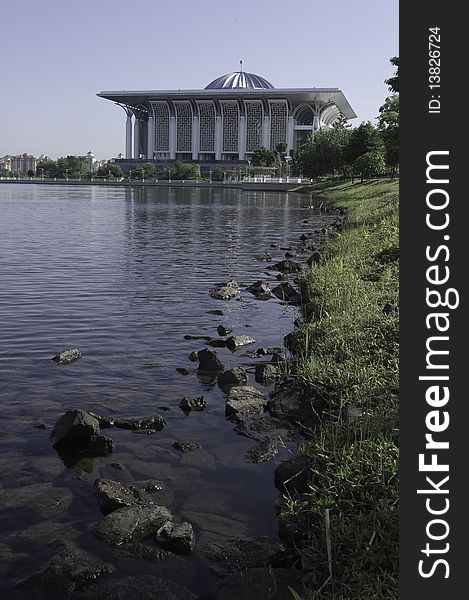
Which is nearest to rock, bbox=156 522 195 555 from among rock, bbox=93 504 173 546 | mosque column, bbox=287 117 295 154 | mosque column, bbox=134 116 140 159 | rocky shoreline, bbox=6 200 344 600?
rocky shoreline, bbox=6 200 344 600

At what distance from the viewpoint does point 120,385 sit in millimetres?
10516

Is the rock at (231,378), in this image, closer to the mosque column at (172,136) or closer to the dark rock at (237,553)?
the dark rock at (237,553)

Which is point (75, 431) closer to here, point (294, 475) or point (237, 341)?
point (294, 475)

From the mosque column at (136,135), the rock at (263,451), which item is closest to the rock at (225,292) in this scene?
the rock at (263,451)

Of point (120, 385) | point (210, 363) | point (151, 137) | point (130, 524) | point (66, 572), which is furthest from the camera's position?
point (151, 137)

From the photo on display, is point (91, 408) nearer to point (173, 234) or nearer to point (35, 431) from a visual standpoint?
point (35, 431)

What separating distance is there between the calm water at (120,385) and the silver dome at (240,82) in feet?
535

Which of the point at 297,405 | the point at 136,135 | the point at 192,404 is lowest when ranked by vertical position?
the point at 192,404

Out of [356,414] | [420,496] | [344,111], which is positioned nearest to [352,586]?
[420,496]

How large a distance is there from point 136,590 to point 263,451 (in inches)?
119

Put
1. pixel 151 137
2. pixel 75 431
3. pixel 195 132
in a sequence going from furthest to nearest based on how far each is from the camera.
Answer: pixel 151 137
pixel 195 132
pixel 75 431

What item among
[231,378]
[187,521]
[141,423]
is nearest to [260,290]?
Result: [231,378]

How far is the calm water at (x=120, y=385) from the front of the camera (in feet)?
21.2

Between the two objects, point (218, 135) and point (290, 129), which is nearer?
point (290, 129)
